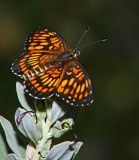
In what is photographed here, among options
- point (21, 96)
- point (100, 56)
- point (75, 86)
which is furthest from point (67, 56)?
point (100, 56)

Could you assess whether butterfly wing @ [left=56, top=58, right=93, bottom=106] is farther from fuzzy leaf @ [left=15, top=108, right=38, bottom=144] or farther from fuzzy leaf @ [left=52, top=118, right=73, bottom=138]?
fuzzy leaf @ [left=15, top=108, right=38, bottom=144]

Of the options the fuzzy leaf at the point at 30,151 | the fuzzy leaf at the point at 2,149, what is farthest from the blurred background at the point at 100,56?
the fuzzy leaf at the point at 30,151

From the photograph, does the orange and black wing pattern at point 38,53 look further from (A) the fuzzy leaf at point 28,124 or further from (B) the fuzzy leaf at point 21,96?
(A) the fuzzy leaf at point 28,124

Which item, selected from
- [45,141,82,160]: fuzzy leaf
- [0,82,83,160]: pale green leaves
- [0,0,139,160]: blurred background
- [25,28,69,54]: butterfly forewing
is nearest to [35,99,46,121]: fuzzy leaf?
[0,82,83,160]: pale green leaves

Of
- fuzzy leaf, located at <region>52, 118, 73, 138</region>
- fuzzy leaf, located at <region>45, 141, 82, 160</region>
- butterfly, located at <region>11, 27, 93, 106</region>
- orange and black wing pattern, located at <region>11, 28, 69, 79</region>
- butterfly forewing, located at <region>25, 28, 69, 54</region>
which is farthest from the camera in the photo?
butterfly forewing, located at <region>25, 28, 69, 54</region>

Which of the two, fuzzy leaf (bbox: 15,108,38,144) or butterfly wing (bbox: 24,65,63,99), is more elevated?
butterfly wing (bbox: 24,65,63,99)
